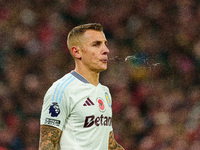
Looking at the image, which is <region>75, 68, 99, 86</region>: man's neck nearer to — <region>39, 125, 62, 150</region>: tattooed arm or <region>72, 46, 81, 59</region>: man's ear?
<region>72, 46, 81, 59</region>: man's ear

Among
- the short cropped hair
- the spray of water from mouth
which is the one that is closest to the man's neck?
the short cropped hair

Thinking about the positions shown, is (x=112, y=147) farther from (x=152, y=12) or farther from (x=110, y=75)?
(x=152, y=12)

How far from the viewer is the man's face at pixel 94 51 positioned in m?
2.05

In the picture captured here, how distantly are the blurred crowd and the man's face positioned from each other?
280 cm

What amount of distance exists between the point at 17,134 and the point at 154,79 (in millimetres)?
2088

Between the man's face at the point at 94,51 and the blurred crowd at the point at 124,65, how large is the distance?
280 cm

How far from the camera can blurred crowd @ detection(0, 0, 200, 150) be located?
186 inches

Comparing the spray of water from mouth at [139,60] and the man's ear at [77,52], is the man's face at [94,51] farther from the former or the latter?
the spray of water from mouth at [139,60]

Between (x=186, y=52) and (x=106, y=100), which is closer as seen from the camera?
(x=106, y=100)

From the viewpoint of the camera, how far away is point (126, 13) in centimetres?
539

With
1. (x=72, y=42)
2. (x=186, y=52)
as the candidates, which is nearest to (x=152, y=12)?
(x=186, y=52)

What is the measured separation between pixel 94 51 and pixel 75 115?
395mm

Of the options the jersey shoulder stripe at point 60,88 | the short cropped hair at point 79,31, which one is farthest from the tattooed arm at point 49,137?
the short cropped hair at point 79,31

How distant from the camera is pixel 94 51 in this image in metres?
2.06
